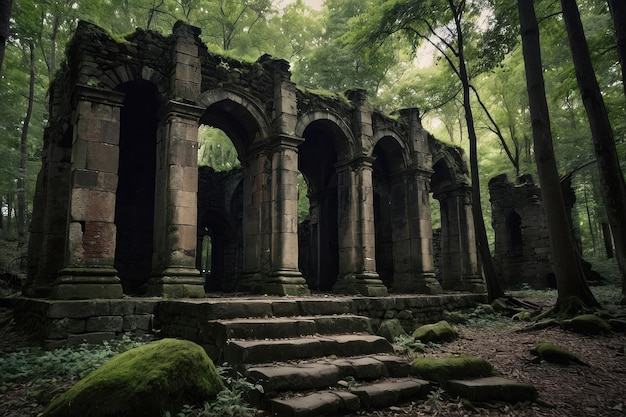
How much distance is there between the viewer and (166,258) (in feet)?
27.4

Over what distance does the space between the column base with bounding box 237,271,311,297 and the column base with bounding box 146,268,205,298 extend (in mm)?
1880

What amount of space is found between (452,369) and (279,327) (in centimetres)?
234

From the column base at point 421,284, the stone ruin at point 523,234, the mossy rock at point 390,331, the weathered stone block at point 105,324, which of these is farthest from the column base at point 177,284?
the stone ruin at point 523,234

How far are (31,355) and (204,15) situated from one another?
2097 cm

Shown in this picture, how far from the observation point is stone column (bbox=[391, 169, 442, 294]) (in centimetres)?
1285

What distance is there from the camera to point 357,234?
1175 cm

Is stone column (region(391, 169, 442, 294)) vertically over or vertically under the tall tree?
under

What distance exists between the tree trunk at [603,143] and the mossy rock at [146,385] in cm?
873

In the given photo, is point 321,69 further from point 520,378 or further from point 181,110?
point 520,378

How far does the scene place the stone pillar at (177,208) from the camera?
8.27m

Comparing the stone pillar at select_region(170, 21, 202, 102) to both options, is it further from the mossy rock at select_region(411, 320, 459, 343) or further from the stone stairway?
the mossy rock at select_region(411, 320, 459, 343)

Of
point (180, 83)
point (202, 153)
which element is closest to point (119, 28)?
point (202, 153)

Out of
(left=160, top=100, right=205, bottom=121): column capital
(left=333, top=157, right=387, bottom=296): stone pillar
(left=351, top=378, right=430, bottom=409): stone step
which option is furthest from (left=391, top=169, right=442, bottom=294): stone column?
(left=351, top=378, right=430, bottom=409): stone step

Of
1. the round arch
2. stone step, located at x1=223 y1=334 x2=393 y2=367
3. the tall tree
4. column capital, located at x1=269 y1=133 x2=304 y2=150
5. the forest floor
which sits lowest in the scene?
the forest floor
